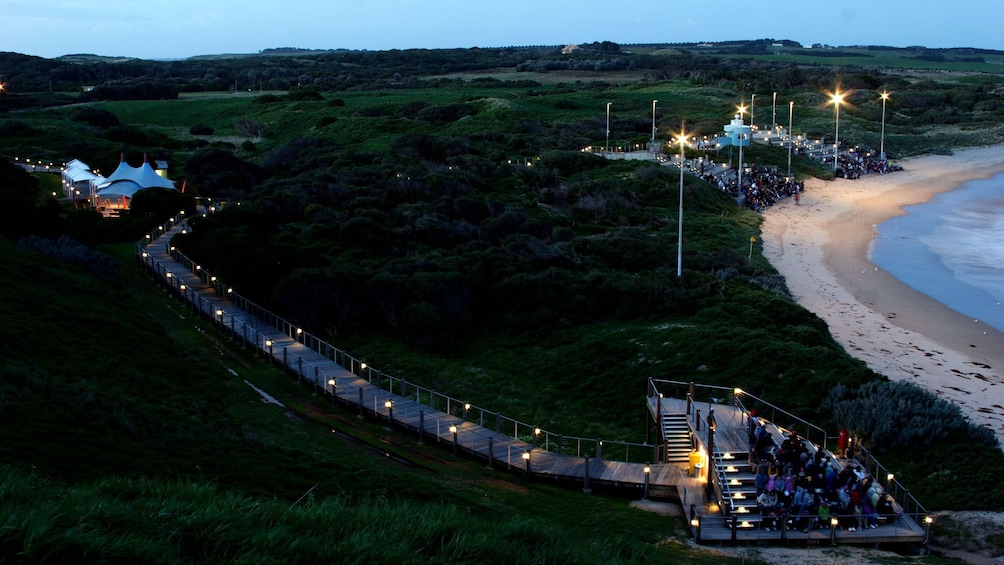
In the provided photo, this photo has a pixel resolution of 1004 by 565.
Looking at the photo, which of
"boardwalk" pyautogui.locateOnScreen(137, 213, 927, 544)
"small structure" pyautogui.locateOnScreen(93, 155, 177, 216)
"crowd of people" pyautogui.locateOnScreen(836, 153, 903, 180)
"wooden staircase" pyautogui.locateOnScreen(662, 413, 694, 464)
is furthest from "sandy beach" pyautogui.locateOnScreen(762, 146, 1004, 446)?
"small structure" pyautogui.locateOnScreen(93, 155, 177, 216)

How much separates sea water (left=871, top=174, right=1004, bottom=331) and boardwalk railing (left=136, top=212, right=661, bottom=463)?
16024mm

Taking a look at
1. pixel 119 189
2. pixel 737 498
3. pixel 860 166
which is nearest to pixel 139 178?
pixel 119 189

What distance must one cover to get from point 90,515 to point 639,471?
10.4 meters

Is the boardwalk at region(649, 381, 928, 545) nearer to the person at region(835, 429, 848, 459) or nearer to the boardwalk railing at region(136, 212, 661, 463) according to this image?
the person at region(835, 429, 848, 459)

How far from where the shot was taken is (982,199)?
5359cm

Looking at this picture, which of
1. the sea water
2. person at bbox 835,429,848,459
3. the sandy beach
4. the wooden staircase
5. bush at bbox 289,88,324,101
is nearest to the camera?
person at bbox 835,429,848,459

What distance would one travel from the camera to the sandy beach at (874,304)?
867 inches

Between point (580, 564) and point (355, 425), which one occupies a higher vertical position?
point (580, 564)

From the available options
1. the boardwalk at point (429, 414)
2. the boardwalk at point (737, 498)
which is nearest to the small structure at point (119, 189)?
the boardwalk at point (429, 414)

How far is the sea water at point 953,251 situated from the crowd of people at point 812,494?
52.0 ft

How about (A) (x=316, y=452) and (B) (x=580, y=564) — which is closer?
(B) (x=580, y=564)

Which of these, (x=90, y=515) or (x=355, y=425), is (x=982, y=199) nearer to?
(x=355, y=425)

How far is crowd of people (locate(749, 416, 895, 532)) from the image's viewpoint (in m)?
13.7

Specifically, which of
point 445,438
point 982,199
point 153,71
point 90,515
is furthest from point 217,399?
point 153,71
